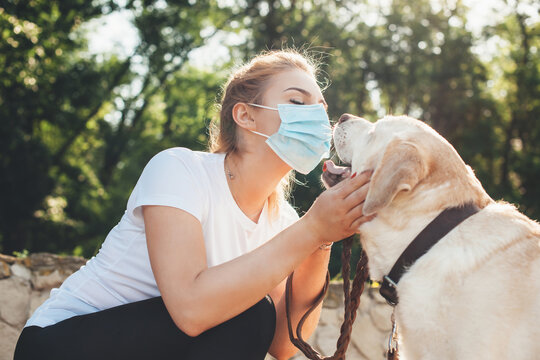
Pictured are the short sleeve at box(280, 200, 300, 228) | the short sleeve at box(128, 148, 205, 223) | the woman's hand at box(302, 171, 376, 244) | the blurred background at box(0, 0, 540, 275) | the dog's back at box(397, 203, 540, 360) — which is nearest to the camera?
the dog's back at box(397, 203, 540, 360)

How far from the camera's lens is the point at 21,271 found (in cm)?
434

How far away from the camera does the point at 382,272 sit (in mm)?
2322

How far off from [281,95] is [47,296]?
308 centimetres

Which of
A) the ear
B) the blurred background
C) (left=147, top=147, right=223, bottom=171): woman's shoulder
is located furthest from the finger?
the blurred background

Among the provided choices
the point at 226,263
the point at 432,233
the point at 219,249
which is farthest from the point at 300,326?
the point at 432,233

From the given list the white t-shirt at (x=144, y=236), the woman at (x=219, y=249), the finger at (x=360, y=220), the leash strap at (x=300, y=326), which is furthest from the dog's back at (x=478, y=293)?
the white t-shirt at (x=144, y=236)

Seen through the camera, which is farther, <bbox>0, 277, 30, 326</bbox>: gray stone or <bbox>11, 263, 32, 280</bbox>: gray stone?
<bbox>11, 263, 32, 280</bbox>: gray stone

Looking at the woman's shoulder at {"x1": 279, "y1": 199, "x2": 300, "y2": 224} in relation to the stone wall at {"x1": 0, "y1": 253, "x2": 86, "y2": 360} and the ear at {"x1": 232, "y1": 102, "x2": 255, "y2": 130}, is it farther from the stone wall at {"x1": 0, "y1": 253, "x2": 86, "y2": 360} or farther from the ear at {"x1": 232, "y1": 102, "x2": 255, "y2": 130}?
the stone wall at {"x1": 0, "y1": 253, "x2": 86, "y2": 360}

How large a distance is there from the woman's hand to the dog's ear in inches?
3.4

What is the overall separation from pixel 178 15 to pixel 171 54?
157cm

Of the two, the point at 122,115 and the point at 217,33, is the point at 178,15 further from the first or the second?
the point at 122,115

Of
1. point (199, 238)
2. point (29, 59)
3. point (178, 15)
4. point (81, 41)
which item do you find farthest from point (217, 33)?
point (199, 238)

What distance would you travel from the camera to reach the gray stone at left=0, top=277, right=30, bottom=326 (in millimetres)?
4188

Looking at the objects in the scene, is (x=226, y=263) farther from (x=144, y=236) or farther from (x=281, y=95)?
(x=281, y=95)
